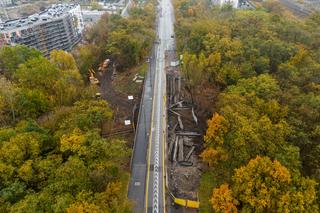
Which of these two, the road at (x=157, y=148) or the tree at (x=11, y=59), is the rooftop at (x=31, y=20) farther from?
the road at (x=157, y=148)

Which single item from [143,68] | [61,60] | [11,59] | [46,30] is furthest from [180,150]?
[46,30]

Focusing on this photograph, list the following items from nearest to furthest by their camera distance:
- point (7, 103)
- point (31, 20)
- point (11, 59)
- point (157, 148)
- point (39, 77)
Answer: point (7, 103) → point (157, 148) → point (39, 77) → point (11, 59) → point (31, 20)

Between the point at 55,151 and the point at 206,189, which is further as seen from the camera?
the point at 206,189

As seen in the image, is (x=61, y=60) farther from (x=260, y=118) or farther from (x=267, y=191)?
(x=267, y=191)

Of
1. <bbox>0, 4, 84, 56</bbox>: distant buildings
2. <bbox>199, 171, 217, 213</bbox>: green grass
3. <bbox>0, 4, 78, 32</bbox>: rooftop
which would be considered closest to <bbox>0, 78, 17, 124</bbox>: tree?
<bbox>199, 171, 217, 213</bbox>: green grass

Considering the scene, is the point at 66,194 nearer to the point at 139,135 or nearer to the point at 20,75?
the point at 139,135

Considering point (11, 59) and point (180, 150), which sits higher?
point (11, 59)

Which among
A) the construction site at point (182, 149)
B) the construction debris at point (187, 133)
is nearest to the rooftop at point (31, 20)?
the construction site at point (182, 149)
